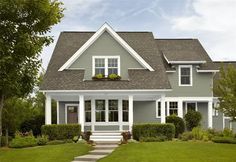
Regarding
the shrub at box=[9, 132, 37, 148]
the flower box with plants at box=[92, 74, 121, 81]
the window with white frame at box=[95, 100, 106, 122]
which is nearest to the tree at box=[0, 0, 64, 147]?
the shrub at box=[9, 132, 37, 148]

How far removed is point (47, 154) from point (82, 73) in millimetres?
11356

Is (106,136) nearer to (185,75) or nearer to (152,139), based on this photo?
(152,139)

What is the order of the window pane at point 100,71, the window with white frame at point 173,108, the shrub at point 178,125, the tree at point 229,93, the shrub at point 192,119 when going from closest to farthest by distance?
the tree at point 229,93 → the window pane at point 100,71 → the shrub at point 178,125 → the shrub at point 192,119 → the window with white frame at point 173,108

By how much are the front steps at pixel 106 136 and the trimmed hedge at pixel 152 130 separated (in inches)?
51.8

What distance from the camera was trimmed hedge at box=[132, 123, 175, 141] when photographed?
2938cm

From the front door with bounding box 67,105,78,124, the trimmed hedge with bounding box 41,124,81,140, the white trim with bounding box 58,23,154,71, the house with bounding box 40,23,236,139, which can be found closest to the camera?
the trimmed hedge with bounding box 41,124,81,140

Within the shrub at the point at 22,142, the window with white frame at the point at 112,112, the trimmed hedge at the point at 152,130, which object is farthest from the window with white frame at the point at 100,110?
the shrub at the point at 22,142

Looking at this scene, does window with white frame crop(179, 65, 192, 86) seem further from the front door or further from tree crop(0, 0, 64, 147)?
tree crop(0, 0, 64, 147)

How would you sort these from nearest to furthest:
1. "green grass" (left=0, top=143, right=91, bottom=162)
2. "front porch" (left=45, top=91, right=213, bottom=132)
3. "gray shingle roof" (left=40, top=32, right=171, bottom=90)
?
1. "green grass" (left=0, top=143, right=91, bottom=162)
2. "front porch" (left=45, top=91, right=213, bottom=132)
3. "gray shingle roof" (left=40, top=32, right=171, bottom=90)

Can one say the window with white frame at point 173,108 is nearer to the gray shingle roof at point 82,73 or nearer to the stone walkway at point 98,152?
the gray shingle roof at point 82,73

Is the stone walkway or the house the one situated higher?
the house

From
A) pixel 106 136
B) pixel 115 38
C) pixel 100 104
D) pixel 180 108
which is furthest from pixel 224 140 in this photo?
pixel 115 38

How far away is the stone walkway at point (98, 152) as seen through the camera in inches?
829

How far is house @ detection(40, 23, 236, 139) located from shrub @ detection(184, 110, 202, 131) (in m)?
1.72
